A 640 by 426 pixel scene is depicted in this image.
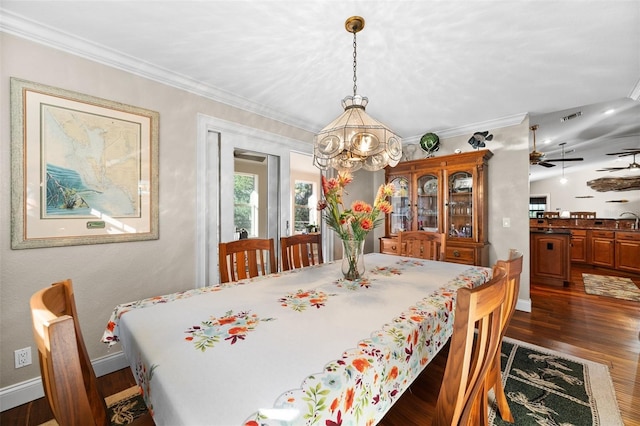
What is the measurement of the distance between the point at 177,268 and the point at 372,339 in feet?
6.40

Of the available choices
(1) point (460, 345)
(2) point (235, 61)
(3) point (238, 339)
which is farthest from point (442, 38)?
(3) point (238, 339)

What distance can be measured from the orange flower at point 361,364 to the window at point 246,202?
2.22 meters

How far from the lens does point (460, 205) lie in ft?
11.2

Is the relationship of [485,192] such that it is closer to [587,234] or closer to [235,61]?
[235,61]

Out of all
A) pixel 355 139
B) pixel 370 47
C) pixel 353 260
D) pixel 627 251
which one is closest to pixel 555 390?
pixel 353 260

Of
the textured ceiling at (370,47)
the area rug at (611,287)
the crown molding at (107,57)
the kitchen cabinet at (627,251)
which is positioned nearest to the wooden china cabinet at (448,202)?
the textured ceiling at (370,47)

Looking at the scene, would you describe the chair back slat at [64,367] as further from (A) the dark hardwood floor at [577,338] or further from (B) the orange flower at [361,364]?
(A) the dark hardwood floor at [577,338]

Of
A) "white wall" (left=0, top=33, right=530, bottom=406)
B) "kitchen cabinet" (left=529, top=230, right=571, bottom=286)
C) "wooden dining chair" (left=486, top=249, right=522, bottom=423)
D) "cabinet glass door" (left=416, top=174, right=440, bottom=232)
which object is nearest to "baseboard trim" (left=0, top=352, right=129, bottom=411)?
"white wall" (left=0, top=33, right=530, bottom=406)

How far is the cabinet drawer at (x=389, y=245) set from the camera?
12.4ft

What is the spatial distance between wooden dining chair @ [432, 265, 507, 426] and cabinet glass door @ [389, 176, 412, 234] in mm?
3064

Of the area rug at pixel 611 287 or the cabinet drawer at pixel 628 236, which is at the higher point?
the cabinet drawer at pixel 628 236

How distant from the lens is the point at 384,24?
5.16 feet

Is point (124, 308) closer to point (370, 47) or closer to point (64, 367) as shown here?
point (64, 367)

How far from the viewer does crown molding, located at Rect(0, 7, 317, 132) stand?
1549mm
